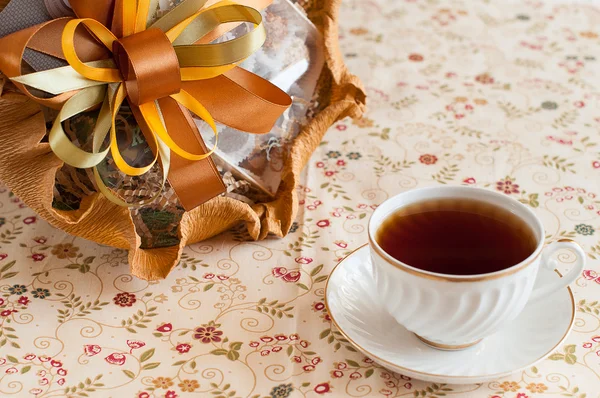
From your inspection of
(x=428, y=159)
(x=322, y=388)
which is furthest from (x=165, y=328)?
(x=428, y=159)

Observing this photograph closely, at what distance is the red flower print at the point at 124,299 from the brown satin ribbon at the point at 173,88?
0.09m

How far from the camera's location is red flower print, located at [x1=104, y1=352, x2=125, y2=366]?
514 millimetres

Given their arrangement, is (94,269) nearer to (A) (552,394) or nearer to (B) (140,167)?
(B) (140,167)

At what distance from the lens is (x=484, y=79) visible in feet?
3.03

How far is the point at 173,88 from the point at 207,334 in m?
0.19

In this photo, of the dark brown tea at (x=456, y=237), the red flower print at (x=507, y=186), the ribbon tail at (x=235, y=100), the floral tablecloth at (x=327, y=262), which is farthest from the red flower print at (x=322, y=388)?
the red flower print at (x=507, y=186)

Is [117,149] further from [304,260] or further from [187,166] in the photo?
[304,260]

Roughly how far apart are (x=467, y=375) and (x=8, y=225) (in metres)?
0.46

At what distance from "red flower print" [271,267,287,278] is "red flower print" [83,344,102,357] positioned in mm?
156

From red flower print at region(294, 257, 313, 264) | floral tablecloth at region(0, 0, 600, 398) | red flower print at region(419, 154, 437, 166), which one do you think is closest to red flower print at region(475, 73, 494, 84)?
floral tablecloth at region(0, 0, 600, 398)

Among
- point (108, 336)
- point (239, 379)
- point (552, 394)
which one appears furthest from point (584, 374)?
point (108, 336)

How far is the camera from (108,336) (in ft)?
1.77

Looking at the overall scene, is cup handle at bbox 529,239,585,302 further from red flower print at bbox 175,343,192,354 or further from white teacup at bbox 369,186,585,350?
red flower print at bbox 175,343,192,354

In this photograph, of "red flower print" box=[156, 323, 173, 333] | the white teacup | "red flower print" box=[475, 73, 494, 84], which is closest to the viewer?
the white teacup
